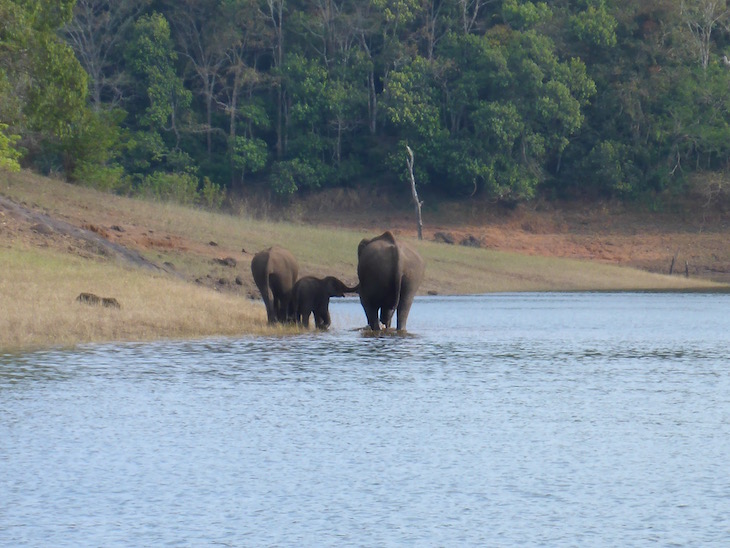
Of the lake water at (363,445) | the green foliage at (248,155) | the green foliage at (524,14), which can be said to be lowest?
the lake water at (363,445)

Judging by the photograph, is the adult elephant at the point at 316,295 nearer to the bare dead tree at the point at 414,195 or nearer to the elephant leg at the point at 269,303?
the elephant leg at the point at 269,303

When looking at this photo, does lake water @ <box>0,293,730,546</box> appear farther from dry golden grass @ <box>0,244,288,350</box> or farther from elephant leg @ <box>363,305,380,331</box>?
elephant leg @ <box>363,305,380,331</box>

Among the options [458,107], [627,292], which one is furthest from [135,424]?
[458,107]

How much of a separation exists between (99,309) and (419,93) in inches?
1744

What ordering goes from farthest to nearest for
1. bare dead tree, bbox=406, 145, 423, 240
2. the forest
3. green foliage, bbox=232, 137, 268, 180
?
green foliage, bbox=232, 137, 268, 180 → the forest → bare dead tree, bbox=406, 145, 423, 240

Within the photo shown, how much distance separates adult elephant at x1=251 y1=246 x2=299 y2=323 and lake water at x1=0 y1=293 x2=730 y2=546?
2964mm

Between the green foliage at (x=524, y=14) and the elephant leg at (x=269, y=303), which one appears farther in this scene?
the green foliage at (x=524, y=14)

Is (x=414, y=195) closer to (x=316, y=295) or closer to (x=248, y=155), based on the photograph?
(x=248, y=155)

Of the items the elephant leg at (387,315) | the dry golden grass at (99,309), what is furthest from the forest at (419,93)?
the elephant leg at (387,315)

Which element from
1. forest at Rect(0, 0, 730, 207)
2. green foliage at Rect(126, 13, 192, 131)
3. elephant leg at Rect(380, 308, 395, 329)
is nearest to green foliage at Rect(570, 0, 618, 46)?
forest at Rect(0, 0, 730, 207)

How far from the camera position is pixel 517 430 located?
1308 cm

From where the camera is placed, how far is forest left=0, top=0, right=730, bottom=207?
63656 millimetres

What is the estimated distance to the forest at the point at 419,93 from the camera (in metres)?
63.7

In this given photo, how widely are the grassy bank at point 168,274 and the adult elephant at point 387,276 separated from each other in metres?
2.09
